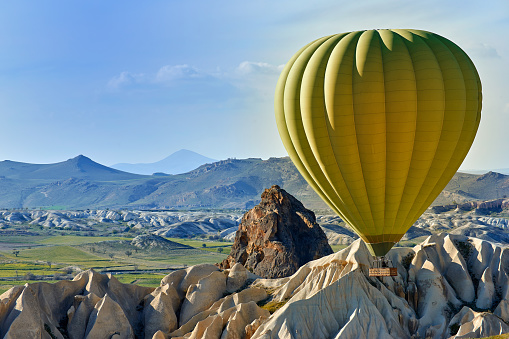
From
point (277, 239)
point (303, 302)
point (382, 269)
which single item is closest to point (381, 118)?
point (382, 269)

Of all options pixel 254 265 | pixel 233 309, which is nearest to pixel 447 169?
pixel 233 309

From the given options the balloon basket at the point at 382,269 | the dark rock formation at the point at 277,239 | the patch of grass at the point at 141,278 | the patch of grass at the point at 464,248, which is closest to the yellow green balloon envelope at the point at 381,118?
the balloon basket at the point at 382,269

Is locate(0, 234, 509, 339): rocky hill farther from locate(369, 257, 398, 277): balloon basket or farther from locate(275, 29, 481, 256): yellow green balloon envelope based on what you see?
locate(275, 29, 481, 256): yellow green balloon envelope

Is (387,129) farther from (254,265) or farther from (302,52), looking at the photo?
(254,265)

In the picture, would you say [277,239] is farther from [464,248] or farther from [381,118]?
[381,118]

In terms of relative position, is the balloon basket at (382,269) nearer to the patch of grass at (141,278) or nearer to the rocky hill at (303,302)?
the rocky hill at (303,302)

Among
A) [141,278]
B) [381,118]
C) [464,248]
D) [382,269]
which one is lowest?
[141,278]

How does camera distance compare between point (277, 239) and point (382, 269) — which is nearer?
point (382, 269)
